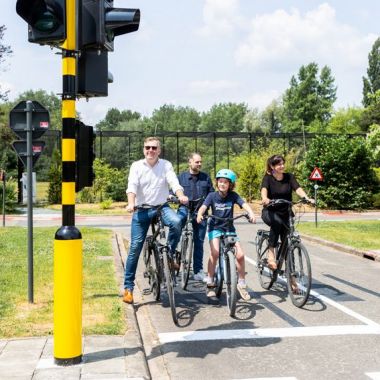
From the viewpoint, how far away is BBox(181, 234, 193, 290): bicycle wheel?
812 cm

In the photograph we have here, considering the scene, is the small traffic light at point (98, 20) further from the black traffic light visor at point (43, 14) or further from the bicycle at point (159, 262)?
the bicycle at point (159, 262)

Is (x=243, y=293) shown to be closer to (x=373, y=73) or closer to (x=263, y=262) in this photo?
(x=263, y=262)

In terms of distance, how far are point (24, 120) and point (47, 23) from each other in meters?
2.72

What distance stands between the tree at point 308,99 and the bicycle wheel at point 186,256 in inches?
3022

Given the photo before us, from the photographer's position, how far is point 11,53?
37.9 metres

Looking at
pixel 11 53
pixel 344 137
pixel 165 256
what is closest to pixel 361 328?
pixel 165 256

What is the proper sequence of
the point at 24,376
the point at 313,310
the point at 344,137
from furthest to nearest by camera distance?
the point at 344,137 → the point at 313,310 → the point at 24,376

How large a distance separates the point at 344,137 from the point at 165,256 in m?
27.6

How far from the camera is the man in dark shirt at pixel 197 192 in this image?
8.63 meters

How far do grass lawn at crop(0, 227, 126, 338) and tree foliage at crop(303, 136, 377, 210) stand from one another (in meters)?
20.8

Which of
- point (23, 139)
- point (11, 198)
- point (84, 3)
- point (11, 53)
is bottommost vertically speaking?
point (11, 198)

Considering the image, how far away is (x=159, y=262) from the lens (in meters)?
6.85

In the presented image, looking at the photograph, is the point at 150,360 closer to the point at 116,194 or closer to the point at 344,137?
the point at 344,137

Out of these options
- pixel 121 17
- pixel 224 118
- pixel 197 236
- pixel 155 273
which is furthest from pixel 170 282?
pixel 224 118
